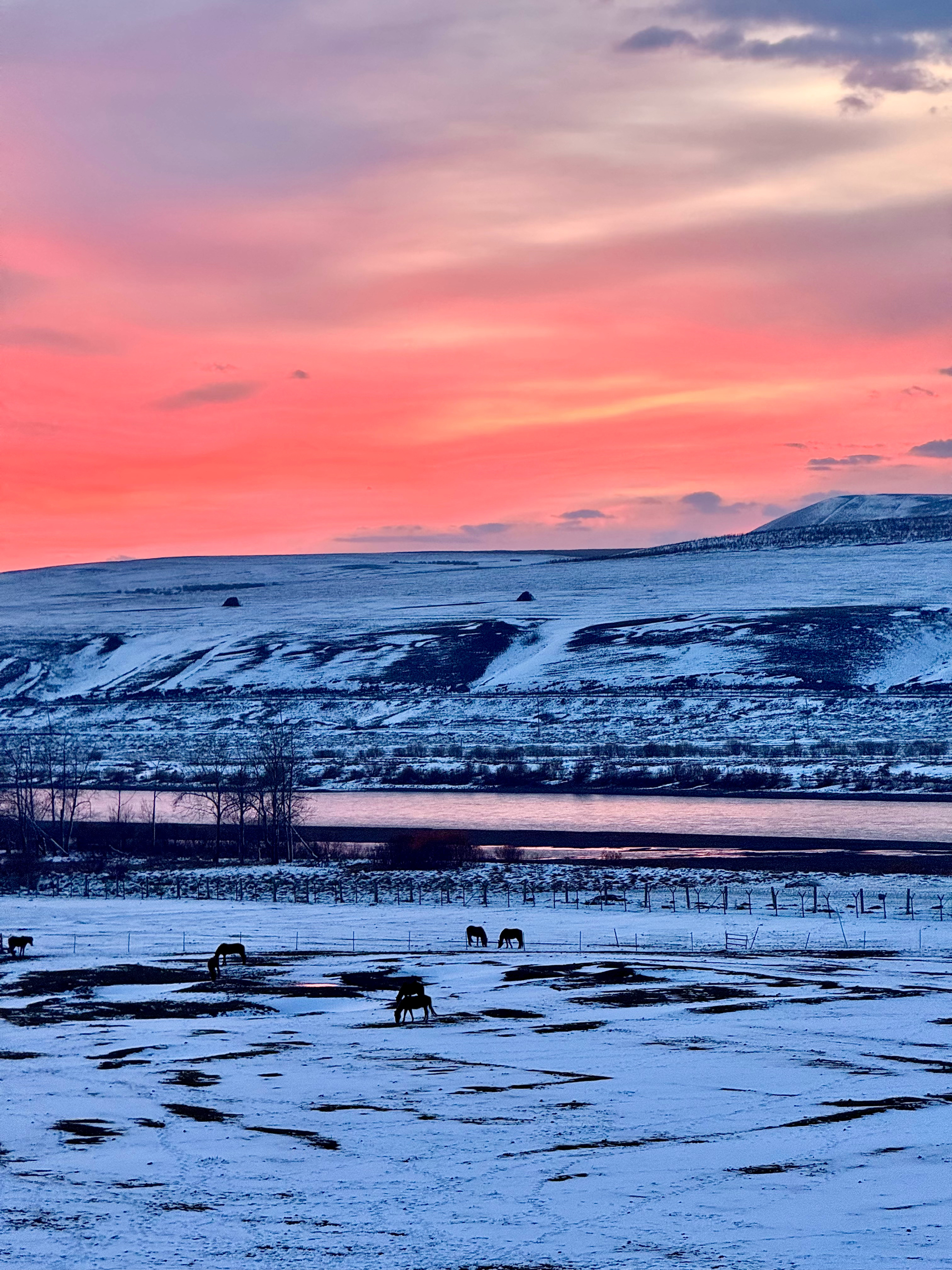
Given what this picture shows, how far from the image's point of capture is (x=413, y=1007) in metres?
22.0

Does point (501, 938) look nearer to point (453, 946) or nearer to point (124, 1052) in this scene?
point (453, 946)

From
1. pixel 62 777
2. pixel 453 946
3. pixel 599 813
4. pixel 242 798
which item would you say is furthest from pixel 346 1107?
pixel 62 777

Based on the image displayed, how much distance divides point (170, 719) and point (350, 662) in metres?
17.2

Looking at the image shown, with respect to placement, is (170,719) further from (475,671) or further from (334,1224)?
(334,1224)

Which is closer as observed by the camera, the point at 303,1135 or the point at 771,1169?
the point at 771,1169

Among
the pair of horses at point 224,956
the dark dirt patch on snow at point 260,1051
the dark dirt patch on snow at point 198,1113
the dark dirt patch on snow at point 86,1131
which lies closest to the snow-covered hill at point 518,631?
the pair of horses at point 224,956

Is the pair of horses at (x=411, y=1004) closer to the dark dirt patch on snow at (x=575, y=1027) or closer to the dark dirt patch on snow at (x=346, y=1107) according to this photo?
the dark dirt patch on snow at (x=575, y=1027)

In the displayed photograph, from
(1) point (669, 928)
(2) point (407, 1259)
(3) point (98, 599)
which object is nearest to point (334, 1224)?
(2) point (407, 1259)

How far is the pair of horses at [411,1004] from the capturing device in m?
21.9

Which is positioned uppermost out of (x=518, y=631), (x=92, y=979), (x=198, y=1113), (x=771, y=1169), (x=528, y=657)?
(x=518, y=631)

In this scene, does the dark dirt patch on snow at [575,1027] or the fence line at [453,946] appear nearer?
the dark dirt patch on snow at [575,1027]

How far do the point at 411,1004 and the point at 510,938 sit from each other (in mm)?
7941

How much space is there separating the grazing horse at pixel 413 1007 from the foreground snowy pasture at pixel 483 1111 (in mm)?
255

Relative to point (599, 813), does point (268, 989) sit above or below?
below
